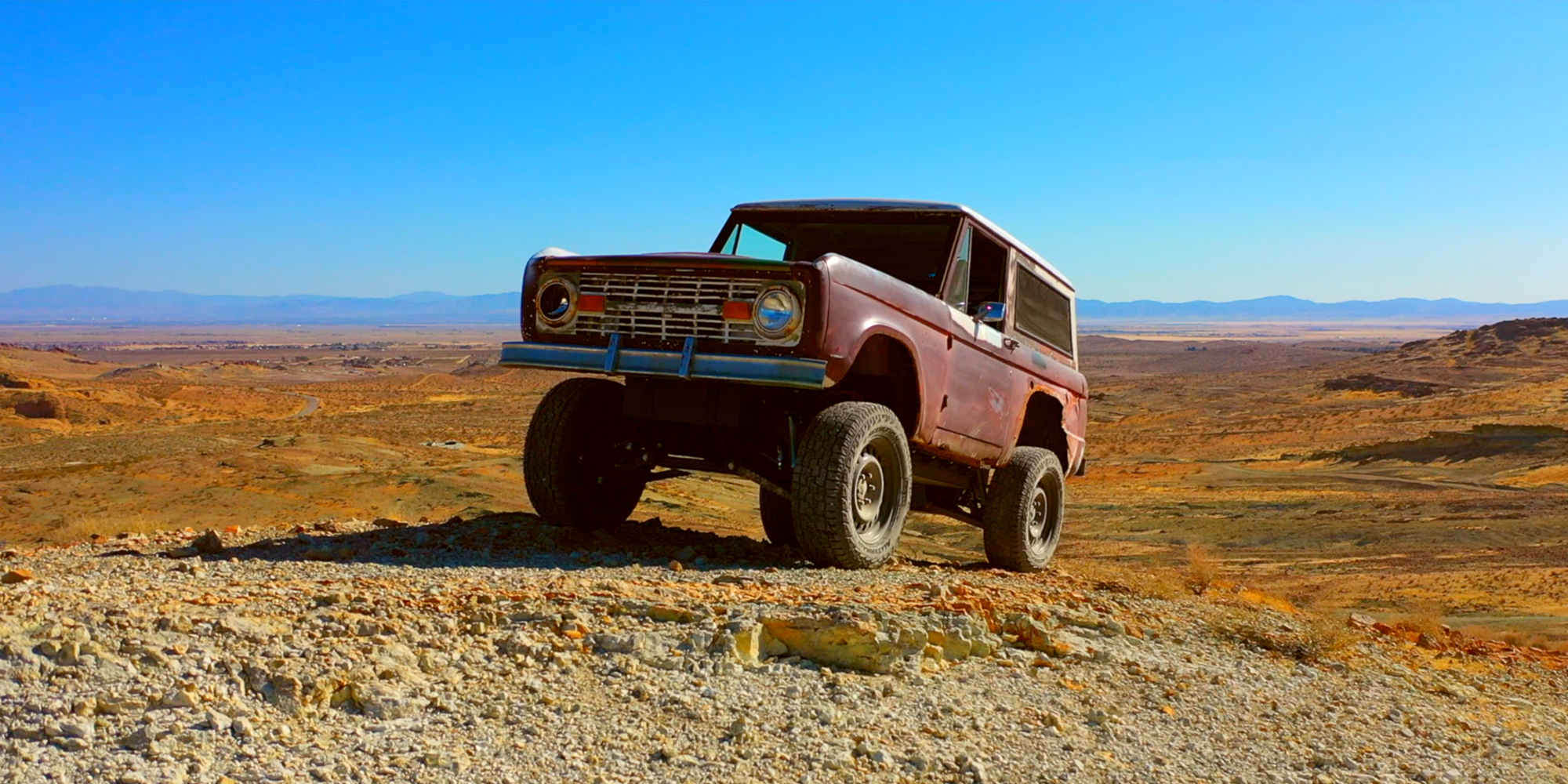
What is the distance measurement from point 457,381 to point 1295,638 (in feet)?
169

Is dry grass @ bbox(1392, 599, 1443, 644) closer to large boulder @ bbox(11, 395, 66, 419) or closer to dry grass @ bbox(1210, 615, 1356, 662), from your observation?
dry grass @ bbox(1210, 615, 1356, 662)

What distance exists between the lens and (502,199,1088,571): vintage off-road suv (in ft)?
20.9

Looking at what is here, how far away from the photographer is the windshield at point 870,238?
312 inches

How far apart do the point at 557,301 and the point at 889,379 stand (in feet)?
6.61

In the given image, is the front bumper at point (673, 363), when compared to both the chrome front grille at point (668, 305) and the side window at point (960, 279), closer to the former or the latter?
the chrome front grille at point (668, 305)

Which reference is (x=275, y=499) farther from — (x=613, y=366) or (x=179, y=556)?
(x=613, y=366)

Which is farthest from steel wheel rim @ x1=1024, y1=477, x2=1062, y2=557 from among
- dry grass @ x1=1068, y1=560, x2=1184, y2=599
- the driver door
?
the driver door

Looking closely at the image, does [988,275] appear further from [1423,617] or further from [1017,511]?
[1423,617]

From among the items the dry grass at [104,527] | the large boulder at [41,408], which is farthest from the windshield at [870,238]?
the large boulder at [41,408]

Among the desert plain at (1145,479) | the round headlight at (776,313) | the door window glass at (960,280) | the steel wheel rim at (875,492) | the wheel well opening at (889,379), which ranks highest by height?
the door window glass at (960,280)

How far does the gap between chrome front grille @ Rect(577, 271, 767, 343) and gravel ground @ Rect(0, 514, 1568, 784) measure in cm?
127

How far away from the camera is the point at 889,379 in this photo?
7.45 metres

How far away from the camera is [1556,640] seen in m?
8.28

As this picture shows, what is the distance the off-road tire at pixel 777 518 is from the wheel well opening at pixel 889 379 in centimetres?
147
